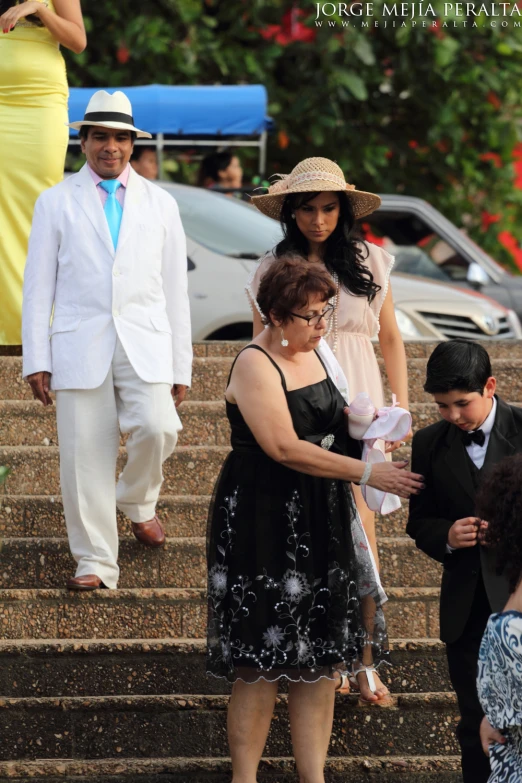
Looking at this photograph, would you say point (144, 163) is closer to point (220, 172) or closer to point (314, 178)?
point (220, 172)

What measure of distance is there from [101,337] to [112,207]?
0.60 metres

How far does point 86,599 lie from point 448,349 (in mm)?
2202

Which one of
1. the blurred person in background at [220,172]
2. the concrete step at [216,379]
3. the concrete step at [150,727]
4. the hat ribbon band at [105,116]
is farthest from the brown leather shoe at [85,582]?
the blurred person in background at [220,172]

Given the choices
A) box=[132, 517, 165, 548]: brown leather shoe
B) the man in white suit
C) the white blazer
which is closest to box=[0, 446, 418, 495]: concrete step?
box=[132, 517, 165, 548]: brown leather shoe

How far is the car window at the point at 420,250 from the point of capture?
1245 centimetres

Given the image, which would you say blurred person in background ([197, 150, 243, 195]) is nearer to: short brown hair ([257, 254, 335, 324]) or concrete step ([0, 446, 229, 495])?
concrete step ([0, 446, 229, 495])

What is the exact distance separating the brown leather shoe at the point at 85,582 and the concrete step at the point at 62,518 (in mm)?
613

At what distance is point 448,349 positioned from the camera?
13.6 ft

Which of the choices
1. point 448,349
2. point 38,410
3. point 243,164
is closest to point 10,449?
point 38,410

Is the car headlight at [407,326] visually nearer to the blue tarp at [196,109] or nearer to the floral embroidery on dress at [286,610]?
the blue tarp at [196,109]

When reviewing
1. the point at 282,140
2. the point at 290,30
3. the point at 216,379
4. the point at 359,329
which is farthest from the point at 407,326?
the point at 290,30

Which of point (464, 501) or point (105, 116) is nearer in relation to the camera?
point (464, 501)

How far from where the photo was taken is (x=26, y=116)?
735 centimetres

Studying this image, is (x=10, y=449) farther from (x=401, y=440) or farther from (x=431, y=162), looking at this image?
(x=431, y=162)
